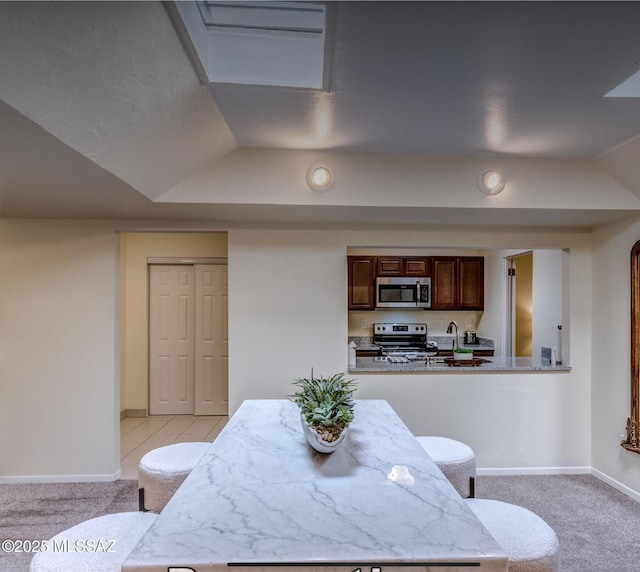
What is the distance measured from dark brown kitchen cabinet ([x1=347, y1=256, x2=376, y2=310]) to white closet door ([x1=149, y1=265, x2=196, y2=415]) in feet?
6.98

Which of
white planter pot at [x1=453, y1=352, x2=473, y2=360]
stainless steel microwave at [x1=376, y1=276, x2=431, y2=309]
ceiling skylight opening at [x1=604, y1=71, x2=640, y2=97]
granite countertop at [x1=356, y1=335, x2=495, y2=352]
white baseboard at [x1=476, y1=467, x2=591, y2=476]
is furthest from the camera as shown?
stainless steel microwave at [x1=376, y1=276, x2=431, y2=309]

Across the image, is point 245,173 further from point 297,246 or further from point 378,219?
point 378,219

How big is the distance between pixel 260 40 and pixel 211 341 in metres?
3.92

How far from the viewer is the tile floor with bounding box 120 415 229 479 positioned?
375 cm

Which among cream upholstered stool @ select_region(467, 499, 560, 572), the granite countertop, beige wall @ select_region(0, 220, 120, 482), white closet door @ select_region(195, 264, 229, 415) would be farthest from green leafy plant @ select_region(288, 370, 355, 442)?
the granite countertop

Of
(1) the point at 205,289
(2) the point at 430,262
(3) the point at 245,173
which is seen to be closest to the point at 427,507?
(3) the point at 245,173

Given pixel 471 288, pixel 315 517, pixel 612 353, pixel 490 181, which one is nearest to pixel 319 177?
pixel 490 181

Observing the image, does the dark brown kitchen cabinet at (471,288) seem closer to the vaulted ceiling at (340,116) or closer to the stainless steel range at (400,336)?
the stainless steel range at (400,336)

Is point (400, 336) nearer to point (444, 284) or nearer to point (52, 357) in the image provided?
point (444, 284)

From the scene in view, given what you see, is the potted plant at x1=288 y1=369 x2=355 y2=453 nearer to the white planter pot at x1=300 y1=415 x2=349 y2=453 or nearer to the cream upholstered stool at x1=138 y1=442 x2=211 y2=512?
the white planter pot at x1=300 y1=415 x2=349 y2=453

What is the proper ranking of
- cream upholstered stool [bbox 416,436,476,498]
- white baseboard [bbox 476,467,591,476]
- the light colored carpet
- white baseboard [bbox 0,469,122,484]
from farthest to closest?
white baseboard [bbox 476,467,591,476]
white baseboard [bbox 0,469,122,484]
the light colored carpet
cream upholstered stool [bbox 416,436,476,498]

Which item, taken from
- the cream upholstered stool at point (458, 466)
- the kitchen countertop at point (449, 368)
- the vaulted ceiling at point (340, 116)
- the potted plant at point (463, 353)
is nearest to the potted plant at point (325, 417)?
the cream upholstered stool at point (458, 466)

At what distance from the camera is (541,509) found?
274 centimetres

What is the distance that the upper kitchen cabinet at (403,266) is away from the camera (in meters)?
5.51
